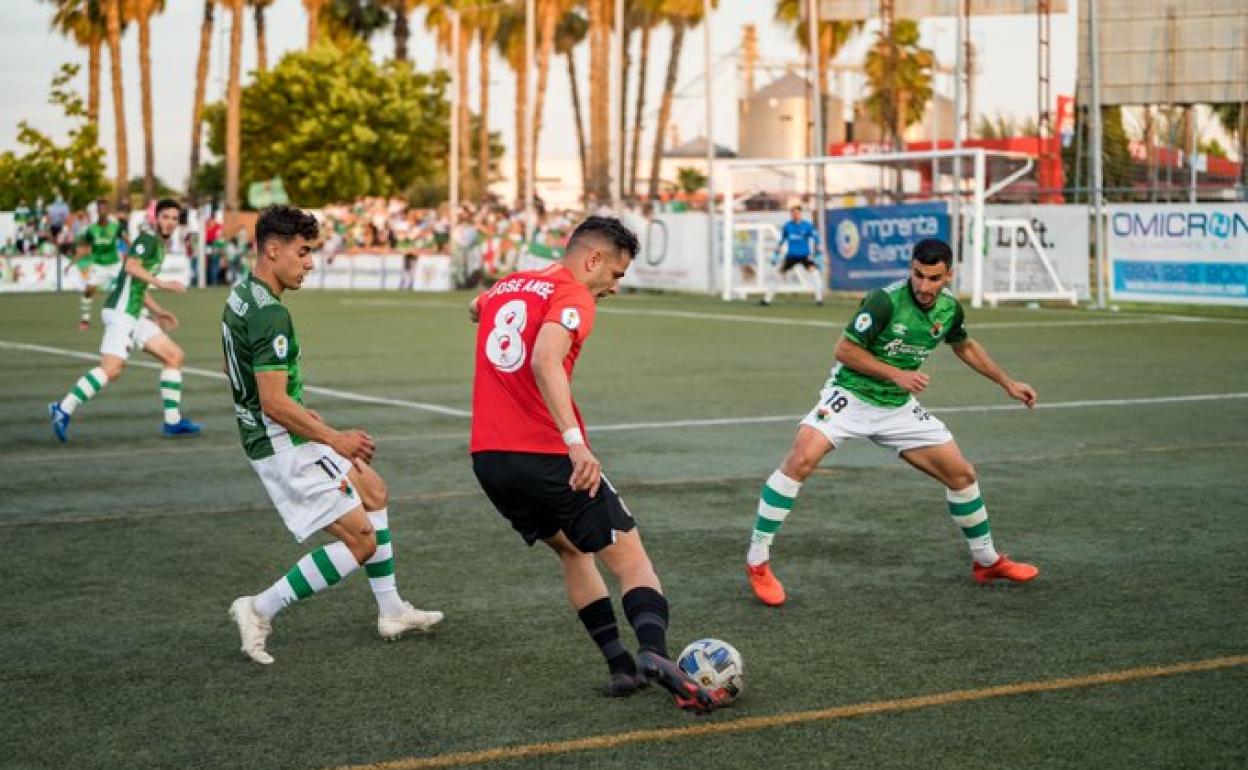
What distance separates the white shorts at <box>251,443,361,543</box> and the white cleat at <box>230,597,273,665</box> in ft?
1.17

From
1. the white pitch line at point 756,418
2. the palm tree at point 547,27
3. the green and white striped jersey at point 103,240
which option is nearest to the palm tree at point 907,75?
the palm tree at point 547,27

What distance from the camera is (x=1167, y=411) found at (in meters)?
15.6

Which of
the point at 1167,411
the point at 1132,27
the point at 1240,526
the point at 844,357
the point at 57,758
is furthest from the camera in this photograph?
the point at 1132,27

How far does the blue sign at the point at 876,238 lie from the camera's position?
3356 centimetres

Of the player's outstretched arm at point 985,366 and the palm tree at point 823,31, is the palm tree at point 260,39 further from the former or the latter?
the player's outstretched arm at point 985,366

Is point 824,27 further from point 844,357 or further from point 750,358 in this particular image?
point 844,357

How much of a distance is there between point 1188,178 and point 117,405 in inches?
1220

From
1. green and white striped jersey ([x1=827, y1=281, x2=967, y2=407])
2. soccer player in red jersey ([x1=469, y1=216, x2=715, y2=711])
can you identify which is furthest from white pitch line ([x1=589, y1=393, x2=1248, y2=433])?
soccer player in red jersey ([x1=469, y1=216, x2=715, y2=711])

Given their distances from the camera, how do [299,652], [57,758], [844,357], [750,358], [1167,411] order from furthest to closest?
[750,358] → [1167,411] → [844,357] → [299,652] → [57,758]

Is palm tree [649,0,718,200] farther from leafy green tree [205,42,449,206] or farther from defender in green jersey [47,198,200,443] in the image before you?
defender in green jersey [47,198,200,443]

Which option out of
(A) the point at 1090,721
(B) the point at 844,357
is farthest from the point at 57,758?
(B) the point at 844,357

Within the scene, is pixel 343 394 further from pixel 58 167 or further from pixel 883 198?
pixel 58 167

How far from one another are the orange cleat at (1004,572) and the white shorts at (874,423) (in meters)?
0.63

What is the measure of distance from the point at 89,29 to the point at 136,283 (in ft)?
196
